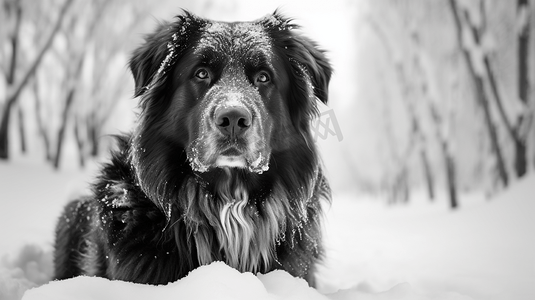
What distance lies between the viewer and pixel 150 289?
7.45 feet

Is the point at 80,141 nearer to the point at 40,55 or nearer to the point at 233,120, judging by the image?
the point at 40,55

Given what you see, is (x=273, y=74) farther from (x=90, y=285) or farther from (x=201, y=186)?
(x=90, y=285)

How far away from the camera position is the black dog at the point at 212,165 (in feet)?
9.16

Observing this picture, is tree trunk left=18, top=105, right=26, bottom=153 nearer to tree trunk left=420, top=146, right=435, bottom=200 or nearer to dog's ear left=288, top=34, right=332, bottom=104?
dog's ear left=288, top=34, right=332, bottom=104

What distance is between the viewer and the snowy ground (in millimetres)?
2164

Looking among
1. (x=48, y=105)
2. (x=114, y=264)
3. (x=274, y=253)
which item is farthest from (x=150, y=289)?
(x=48, y=105)

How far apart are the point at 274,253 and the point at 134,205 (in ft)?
3.79

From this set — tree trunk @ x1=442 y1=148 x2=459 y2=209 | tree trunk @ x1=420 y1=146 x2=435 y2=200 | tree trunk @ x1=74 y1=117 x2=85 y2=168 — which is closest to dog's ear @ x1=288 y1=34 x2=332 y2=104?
tree trunk @ x1=442 y1=148 x2=459 y2=209

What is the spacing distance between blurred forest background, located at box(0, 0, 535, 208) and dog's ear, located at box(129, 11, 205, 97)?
9.10 feet

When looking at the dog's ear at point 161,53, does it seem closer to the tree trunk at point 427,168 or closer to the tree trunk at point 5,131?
the tree trunk at point 5,131

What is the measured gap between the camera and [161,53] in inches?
125

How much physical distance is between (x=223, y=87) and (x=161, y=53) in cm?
66

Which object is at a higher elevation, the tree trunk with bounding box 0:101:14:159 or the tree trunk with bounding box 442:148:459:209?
the tree trunk with bounding box 0:101:14:159

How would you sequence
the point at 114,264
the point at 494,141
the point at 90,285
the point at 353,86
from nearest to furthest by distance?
1. the point at 90,285
2. the point at 114,264
3. the point at 494,141
4. the point at 353,86
